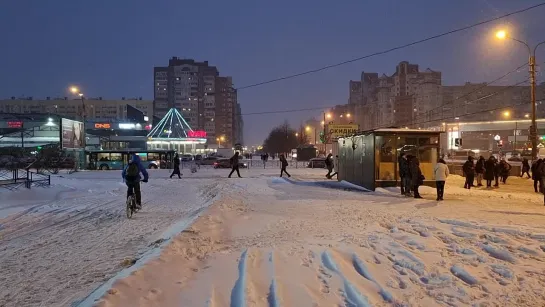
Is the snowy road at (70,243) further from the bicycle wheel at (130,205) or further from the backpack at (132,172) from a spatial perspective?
the backpack at (132,172)

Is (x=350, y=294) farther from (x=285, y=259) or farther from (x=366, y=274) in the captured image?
(x=285, y=259)

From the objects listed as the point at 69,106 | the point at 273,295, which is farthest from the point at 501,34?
the point at 69,106

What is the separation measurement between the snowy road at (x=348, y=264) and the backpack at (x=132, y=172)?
10.5 feet

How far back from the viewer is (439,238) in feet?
25.3

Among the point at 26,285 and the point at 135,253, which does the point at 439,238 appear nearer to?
the point at 135,253

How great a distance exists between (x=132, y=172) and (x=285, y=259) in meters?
7.37

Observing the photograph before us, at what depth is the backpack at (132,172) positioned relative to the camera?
490 inches

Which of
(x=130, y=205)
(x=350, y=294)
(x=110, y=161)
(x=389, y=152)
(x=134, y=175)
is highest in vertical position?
(x=389, y=152)

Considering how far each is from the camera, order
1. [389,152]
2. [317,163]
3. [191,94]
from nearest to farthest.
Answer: [389,152] < [317,163] < [191,94]

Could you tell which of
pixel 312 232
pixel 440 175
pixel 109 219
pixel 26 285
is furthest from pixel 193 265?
pixel 440 175

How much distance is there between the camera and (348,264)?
6.26 m

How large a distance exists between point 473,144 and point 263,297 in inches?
4431

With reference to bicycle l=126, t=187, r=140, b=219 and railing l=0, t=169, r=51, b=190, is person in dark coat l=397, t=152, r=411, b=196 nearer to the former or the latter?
bicycle l=126, t=187, r=140, b=219

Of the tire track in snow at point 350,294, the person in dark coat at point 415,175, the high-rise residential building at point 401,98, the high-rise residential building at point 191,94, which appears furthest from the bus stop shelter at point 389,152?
the high-rise residential building at point 191,94
